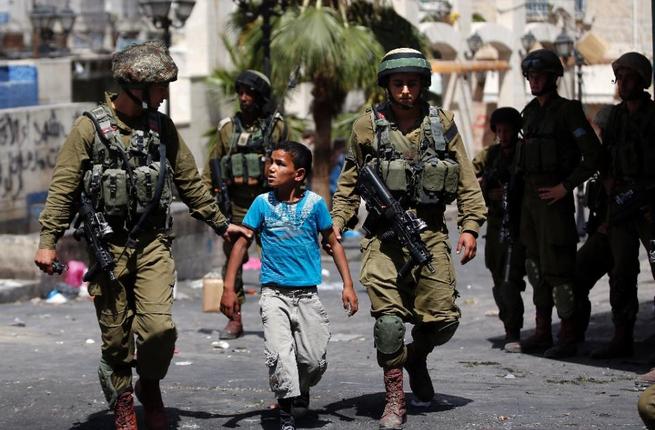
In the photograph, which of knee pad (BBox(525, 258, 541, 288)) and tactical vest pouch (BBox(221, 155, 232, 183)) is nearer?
knee pad (BBox(525, 258, 541, 288))

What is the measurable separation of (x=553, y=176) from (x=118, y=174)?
12.6ft

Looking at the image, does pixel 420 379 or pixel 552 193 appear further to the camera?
pixel 552 193

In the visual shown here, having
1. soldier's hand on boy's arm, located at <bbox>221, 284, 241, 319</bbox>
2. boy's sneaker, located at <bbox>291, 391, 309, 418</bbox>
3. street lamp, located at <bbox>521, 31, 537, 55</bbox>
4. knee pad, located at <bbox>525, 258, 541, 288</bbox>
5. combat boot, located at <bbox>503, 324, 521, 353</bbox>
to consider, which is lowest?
combat boot, located at <bbox>503, 324, 521, 353</bbox>

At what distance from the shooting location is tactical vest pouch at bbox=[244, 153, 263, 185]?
11414mm

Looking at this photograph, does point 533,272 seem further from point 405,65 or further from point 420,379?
point 405,65

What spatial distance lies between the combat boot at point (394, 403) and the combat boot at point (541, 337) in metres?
3.19

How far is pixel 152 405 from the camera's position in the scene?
744cm

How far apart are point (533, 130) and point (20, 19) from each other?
72.7 ft

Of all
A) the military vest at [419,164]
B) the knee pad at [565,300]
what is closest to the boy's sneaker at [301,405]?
the military vest at [419,164]

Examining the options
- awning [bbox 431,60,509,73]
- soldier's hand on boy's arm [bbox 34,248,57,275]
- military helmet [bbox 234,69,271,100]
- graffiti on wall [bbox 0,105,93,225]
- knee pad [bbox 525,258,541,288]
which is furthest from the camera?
awning [bbox 431,60,509,73]

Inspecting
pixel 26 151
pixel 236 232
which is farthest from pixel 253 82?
pixel 26 151

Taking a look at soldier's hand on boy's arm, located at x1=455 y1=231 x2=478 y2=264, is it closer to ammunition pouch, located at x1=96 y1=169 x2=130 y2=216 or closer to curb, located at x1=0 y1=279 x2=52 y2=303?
ammunition pouch, located at x1=96 y1=169 x2=130 y2=216

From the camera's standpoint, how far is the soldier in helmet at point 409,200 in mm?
7660

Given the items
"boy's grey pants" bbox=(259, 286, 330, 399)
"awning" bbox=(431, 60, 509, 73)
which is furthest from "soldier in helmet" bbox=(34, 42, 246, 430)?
"awning" bbox=(431, 60, 509, 73)
